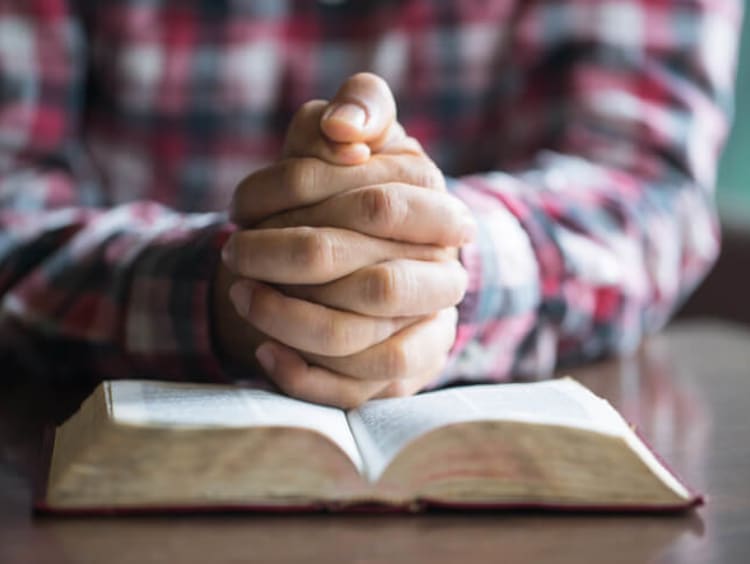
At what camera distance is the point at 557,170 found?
41.7 inches

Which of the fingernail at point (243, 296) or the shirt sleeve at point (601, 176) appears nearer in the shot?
the fingernail at point (243, 296)

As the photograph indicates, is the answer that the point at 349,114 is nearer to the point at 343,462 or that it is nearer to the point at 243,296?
the point at 243,296

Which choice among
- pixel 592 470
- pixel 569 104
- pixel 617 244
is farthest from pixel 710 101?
pixel 592 470

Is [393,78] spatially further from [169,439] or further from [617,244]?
[169,439]

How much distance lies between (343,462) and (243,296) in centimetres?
17

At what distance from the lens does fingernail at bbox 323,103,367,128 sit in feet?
2.20

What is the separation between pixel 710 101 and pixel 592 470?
73 cm

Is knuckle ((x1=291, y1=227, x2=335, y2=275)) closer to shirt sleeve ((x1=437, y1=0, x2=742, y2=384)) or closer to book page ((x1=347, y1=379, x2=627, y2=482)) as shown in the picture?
book page ((x1=347, y1=379, x2=627, y2=482))

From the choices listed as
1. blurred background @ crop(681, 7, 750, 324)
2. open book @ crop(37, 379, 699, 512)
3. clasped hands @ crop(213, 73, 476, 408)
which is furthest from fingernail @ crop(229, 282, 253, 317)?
blurred background @ crop(681, 7, 750, 324)

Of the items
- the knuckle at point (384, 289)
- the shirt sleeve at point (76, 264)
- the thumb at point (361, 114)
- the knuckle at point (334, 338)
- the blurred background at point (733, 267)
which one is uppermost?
the thumb at point (361, 114)

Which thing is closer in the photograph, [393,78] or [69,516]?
[69,516]

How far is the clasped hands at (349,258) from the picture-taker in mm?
638

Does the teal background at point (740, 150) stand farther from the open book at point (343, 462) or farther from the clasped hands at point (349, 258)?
the open book at point (343, 462)

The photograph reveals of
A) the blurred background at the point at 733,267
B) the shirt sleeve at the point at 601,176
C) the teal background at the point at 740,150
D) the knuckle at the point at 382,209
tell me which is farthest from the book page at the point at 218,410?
the teal background at the point at 740,150
